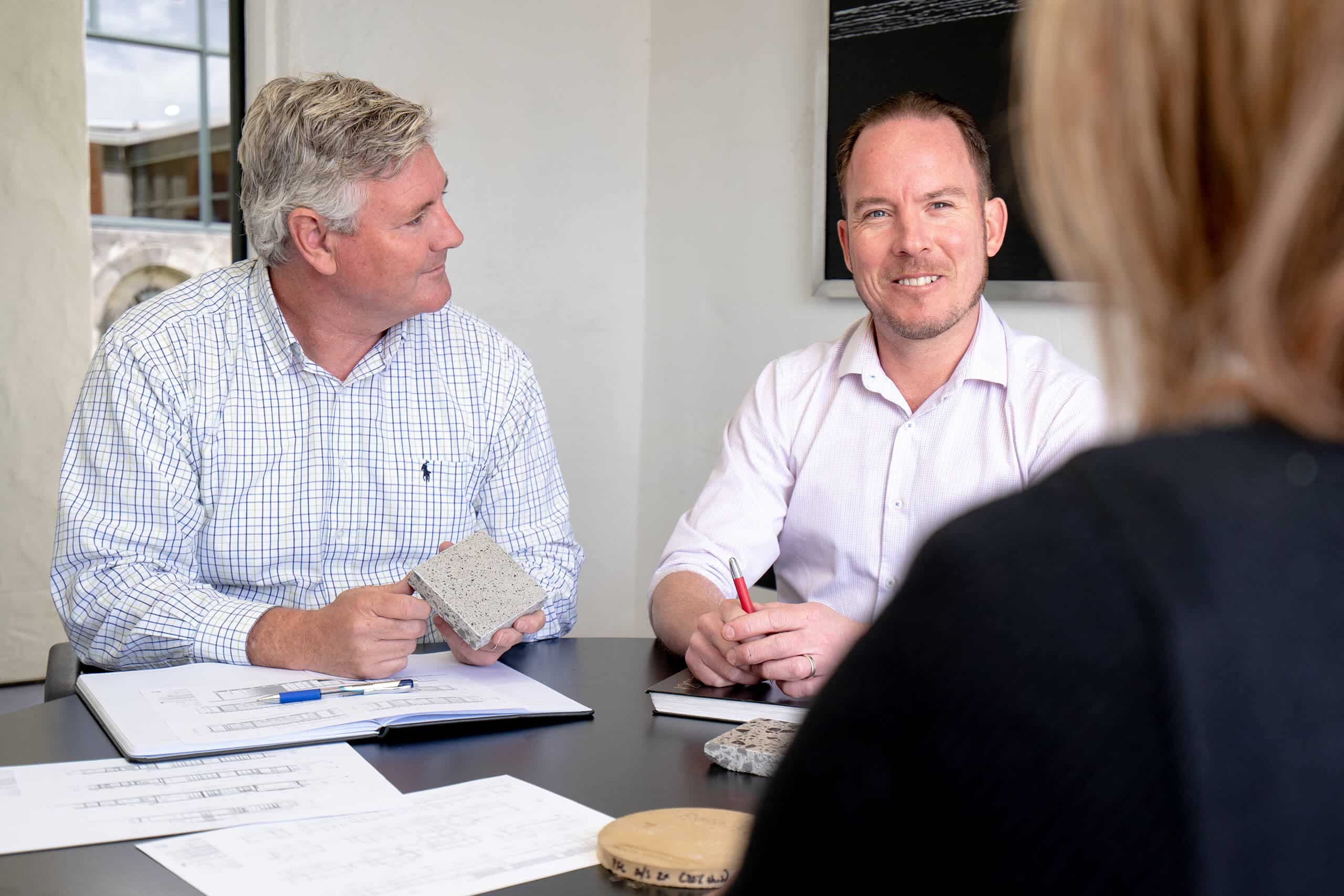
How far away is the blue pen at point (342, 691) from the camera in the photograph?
1.38 meters

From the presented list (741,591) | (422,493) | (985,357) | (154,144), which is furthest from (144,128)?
(741,591)

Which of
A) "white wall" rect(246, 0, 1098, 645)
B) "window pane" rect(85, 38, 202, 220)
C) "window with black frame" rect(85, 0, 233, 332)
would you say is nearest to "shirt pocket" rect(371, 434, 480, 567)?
"white wall" rect(246, 0, 1098, 645)

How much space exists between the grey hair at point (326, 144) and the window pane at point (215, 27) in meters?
1.79

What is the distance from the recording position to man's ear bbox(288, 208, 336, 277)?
205cm

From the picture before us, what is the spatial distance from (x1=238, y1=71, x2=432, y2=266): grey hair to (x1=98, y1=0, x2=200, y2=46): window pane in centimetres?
189

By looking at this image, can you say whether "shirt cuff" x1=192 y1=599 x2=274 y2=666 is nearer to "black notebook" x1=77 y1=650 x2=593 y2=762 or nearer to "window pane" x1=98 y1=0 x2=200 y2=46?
"black notebook" x1=77 y1=650 x2=593 y2=762

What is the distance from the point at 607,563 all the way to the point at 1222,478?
328cm

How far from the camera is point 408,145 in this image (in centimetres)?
207

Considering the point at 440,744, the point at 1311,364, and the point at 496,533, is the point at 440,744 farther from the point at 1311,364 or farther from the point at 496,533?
the point at 1311,364

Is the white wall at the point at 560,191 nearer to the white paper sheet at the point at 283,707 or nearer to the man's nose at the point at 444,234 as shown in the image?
the man's nose at the point at 444,234

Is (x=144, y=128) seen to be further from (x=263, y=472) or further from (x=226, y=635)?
(x=226, y=635)

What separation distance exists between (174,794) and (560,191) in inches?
103

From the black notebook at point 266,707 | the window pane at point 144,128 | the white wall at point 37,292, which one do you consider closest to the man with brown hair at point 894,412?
the black notebook at point 266,707

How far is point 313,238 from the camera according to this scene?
2.07 meters
